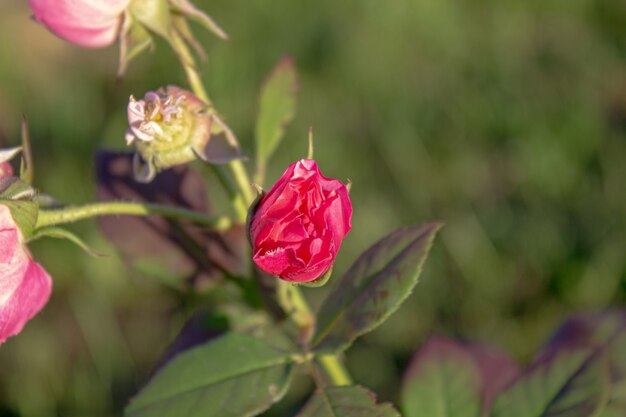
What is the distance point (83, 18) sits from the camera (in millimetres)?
870

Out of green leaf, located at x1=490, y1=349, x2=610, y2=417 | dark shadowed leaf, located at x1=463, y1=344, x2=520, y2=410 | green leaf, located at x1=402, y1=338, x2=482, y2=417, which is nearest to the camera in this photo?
green leaf, located at x1=490, y1=349, x2=610, y2=417

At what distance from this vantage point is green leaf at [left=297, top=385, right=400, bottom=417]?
2.48 ft

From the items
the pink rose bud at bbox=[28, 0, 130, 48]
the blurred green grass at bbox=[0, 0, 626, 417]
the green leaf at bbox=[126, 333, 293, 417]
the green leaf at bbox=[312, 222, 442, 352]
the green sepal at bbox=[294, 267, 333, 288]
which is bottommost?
the blurred green grass at bbox=[0, 0, 626, 417]

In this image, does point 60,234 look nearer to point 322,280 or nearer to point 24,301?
point 24,301

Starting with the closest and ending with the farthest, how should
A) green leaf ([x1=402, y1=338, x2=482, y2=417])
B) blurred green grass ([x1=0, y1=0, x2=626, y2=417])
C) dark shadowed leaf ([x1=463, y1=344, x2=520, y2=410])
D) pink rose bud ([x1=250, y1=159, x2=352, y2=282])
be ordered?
pink rose bud ([x1=250, y1=159, x2=352, y2=282])
green leaf ([x1=402, y1=338, x2=482, y2=417])
dark shadowed leaf ([x1=463, y1=344, x2=520, y2=410])
blurred green grass ([x1=0, y1=0, x2=626, y2=417])

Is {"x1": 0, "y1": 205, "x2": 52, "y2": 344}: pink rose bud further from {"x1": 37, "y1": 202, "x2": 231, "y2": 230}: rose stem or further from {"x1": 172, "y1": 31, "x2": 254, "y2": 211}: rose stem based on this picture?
{"x1": 172, "y1": 31, "x2": 254, "y2": 211}: rose stem

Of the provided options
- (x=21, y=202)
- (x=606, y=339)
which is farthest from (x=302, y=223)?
(x=606, y=339)

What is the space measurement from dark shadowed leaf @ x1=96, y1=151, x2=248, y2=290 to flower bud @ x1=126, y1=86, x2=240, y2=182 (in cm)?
21

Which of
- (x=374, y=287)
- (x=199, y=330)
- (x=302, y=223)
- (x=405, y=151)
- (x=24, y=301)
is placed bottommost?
(x=405, y=151)

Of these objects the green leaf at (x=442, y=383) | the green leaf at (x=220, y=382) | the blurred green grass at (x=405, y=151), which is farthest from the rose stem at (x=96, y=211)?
the blurred green grass at (x=405, y=151)

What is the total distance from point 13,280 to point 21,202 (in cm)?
8

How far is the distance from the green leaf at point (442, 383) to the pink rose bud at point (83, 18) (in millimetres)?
557

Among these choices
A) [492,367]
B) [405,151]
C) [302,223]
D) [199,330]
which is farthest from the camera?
[405,151]

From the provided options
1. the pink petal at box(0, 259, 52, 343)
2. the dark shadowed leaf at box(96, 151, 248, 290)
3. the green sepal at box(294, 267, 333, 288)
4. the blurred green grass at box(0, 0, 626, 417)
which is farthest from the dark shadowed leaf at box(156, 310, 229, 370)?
the blurred green grass at box(0, 0, 626, 417)
